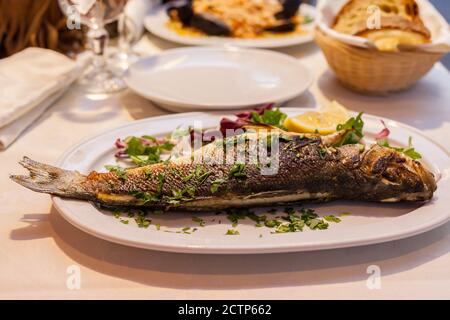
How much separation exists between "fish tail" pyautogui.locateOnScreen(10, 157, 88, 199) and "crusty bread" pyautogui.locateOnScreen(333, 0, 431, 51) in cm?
121

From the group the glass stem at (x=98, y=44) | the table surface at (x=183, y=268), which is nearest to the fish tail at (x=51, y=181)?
the table surface at (x=183, y=268)

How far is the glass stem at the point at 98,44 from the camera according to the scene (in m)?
2.32

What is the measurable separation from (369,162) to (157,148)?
0.67 m

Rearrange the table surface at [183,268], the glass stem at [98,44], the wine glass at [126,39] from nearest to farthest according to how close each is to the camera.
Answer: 1. the table surface at [183,268]
2. the glass stem at [98,44]
3. the wine glass at [126,39]

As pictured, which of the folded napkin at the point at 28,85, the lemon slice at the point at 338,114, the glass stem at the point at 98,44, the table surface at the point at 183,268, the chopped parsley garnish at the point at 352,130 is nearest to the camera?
the table surface at the point at 183,268

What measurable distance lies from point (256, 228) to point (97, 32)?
52.7 inches

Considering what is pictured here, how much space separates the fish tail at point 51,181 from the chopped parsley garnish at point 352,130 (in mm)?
764

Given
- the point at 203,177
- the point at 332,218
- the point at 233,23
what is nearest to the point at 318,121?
the point at 332,218

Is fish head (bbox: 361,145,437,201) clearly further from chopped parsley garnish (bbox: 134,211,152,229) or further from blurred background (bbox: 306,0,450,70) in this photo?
blurred background (bbox: 306,0,450,70)

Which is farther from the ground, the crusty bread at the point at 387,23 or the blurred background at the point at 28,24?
the crusty bread at the point at 387,23

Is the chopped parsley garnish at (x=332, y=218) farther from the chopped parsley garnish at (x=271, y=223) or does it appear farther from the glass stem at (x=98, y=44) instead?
the glass stem at (x=98, y=44)

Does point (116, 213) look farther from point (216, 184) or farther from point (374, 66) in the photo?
point (374, 66)

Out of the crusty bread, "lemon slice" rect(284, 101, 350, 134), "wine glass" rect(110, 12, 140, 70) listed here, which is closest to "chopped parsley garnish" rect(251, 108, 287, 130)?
"lemon slice" rect(284, 101, 350, 134)
